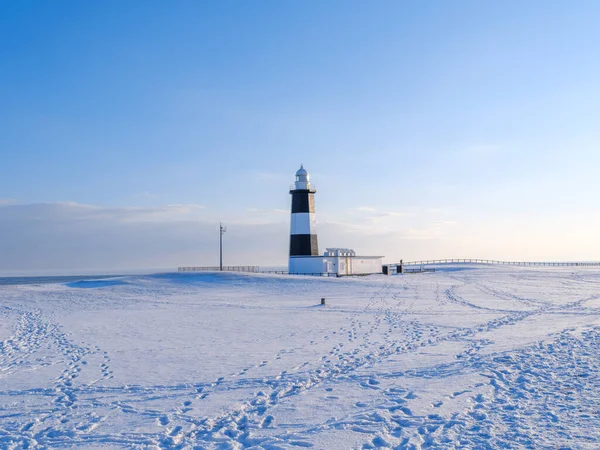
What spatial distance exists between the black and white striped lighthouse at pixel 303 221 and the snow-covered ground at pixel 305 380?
29050mm

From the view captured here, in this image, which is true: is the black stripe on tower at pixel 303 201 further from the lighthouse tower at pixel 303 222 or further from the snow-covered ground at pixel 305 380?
the snow-covered ground at pixel 305 380

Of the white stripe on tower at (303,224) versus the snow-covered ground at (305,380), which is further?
the white stripe on tower at (303,224)

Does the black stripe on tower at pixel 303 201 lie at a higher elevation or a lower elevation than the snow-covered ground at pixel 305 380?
higher

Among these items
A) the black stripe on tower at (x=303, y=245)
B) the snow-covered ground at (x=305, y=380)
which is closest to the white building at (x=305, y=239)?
the black stripe on tower at (x=303, y=245)

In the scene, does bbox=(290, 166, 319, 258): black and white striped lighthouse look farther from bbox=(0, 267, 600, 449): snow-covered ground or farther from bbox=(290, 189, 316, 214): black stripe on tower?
bbox=(0, 267, 600, 449): snow-covered ground

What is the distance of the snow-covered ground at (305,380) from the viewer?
7.91 meters

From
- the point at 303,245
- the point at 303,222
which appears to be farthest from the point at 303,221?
the point at 303,245

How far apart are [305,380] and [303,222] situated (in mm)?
43131

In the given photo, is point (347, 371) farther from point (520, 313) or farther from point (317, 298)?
point (317, 298)

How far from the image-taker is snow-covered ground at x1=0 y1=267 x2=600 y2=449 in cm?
791

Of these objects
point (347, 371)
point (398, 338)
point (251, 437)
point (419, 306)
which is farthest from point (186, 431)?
point (419, 306)

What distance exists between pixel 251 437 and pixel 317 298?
86.2ft

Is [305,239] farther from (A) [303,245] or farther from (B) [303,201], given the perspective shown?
(B) [303,201]

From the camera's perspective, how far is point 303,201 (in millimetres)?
54312
